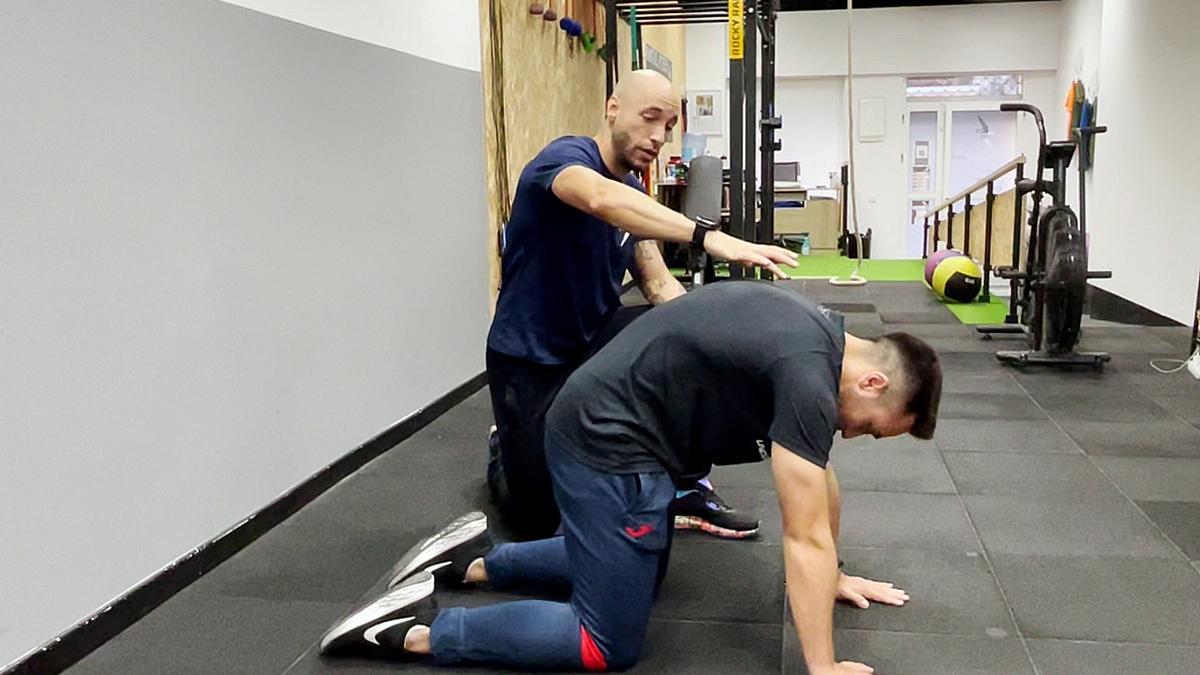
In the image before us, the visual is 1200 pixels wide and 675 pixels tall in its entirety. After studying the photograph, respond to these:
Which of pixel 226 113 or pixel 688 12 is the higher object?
pixel 688 12

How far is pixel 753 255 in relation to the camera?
5.93ft

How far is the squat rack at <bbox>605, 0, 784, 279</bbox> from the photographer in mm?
4945

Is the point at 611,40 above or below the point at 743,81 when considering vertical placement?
above

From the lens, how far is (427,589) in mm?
2010

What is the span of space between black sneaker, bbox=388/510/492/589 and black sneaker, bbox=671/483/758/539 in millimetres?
621

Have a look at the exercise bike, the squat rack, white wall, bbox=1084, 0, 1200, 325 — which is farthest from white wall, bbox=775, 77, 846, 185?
the exercise bike

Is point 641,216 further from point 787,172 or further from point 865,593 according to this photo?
point 787,172

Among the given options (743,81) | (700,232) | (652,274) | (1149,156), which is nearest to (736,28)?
(743,81)

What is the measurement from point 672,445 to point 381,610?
2.28 feet

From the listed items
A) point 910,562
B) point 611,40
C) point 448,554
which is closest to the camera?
point 448,554

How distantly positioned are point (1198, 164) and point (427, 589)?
541 cm

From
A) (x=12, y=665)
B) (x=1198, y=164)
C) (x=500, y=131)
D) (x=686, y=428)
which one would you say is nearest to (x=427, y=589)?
(x=686, y=428)

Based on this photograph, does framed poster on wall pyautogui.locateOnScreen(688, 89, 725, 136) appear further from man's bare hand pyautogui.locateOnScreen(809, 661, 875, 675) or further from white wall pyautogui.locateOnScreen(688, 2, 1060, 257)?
man's bare hand pyautogui.locateOnScreen(809, 661, 875, 675)

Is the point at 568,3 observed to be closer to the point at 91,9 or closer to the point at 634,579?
the point at 91,9
